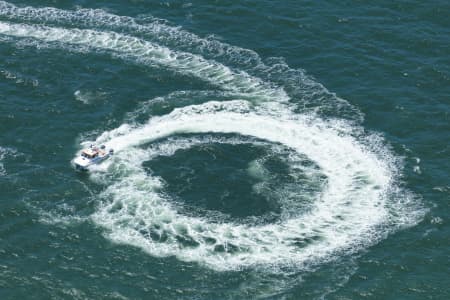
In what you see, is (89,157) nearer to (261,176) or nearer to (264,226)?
(261,176)

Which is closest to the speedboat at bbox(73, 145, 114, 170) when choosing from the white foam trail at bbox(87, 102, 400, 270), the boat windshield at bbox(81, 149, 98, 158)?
the boat windshield at bbox(81, 149, 98, 158)

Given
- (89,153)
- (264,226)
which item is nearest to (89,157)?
(89,153)

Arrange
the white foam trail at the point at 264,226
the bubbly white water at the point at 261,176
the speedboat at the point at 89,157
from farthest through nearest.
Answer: the speedboat at the point at 89,157, the bubbly white water at the point at 261,176, the white foam trail at the point at 264,226

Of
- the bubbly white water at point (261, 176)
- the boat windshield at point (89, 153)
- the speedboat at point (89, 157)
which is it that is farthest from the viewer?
the boat windshield at point (89, 153)

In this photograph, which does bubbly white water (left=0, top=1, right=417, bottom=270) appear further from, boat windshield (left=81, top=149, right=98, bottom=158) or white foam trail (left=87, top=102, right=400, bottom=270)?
boat windshield (left=81, top=149, right=98, bottom=158)

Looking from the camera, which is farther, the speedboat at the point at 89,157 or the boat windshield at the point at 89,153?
the boat windshield at the point at 89,153

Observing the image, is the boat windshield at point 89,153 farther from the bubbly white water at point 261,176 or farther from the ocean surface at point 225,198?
the ocean surface at point 225,198

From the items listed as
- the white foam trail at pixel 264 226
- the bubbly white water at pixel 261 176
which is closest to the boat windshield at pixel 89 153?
the bubbly white water at pixel 261 176
